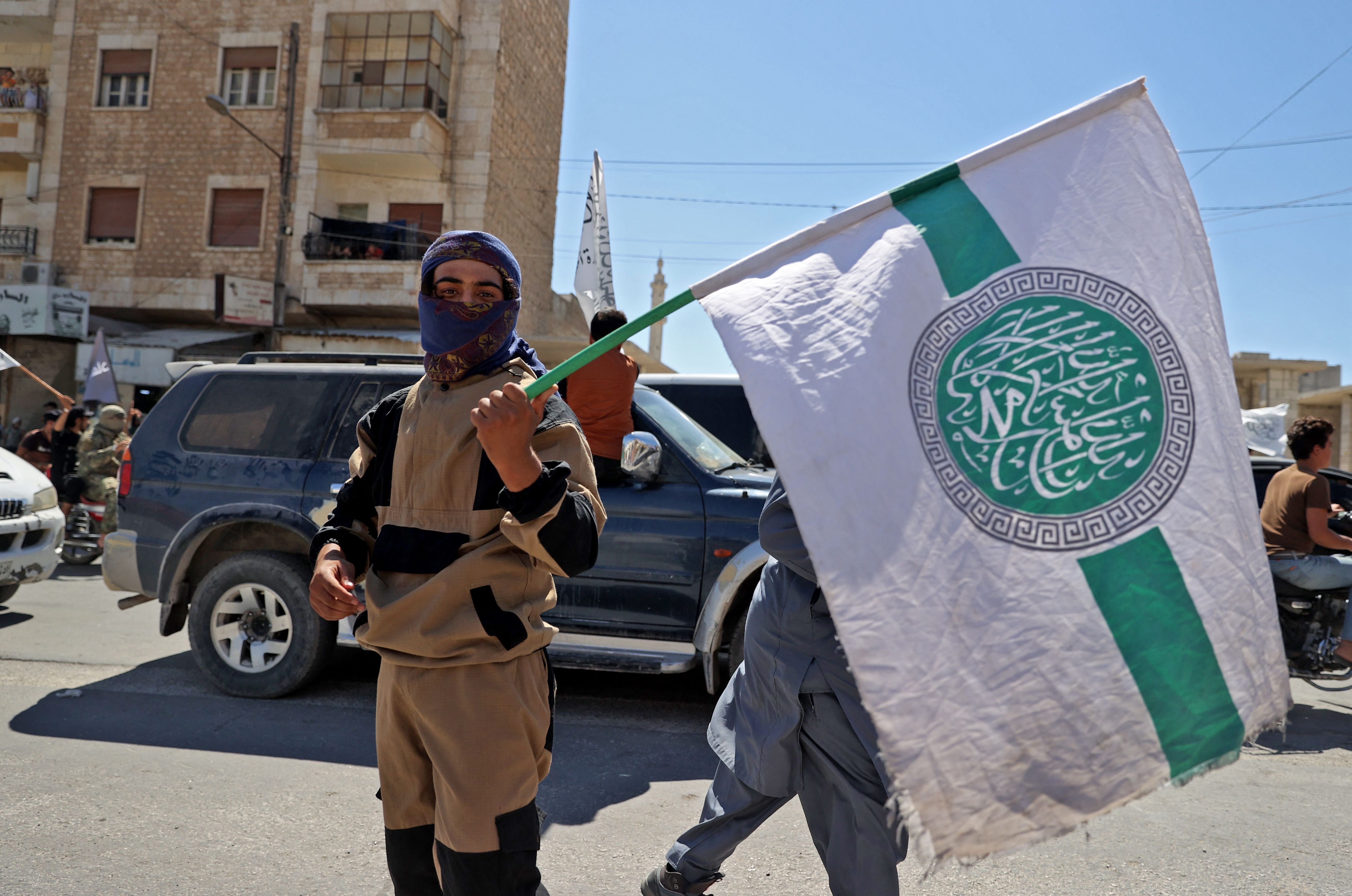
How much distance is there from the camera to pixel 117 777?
417 cm

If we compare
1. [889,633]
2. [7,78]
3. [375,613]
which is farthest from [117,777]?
[7,78]

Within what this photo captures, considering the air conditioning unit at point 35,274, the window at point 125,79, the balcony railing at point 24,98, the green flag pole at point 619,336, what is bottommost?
the green flag pole at point 619,336

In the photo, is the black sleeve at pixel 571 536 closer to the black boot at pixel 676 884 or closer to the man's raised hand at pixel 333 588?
the man's raised hand at pixel 333 588

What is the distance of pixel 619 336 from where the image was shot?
1.71 m

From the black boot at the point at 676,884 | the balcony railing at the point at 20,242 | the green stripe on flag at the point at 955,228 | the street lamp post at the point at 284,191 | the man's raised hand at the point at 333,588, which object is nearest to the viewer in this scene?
the green stripe on flag at the point at 955,228

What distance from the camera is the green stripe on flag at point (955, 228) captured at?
164cm

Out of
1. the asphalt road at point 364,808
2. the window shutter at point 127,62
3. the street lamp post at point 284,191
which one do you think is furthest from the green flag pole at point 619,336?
the window shutter at point 127,62

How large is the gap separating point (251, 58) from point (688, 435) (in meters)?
22.2

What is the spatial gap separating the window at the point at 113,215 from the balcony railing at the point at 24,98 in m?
2.49

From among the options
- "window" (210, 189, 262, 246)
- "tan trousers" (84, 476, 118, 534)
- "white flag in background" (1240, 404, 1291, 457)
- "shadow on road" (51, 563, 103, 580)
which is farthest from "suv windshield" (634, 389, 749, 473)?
"window" (210, 189, 262, 246)

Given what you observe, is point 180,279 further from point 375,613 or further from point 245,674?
point 375,613

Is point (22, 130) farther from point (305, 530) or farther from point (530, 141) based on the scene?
point (305, 530)

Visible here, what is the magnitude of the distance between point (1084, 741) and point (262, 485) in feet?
17.0

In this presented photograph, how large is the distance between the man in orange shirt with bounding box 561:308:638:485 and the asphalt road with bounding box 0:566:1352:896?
1.48 meters
